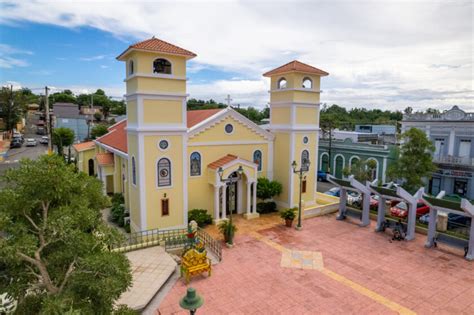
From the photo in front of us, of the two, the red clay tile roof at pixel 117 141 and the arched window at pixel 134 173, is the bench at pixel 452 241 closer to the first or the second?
the arched window at pixel 134 173

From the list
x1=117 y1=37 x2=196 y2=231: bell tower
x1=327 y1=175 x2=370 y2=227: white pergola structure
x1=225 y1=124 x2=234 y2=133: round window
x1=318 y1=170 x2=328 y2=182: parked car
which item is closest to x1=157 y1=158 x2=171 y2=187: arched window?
x1=117 y1=37 x2=196 y2=231: bell tower

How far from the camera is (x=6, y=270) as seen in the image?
18.3ft

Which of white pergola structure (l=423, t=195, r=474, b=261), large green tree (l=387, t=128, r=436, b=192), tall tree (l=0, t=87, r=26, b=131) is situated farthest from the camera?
tall tree (l=0, t=87, r=26, b=131)

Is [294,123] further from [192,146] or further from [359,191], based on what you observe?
[192,146]

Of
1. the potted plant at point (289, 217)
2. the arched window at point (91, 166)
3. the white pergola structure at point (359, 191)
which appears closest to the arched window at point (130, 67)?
the potted plant at point (289, 217)

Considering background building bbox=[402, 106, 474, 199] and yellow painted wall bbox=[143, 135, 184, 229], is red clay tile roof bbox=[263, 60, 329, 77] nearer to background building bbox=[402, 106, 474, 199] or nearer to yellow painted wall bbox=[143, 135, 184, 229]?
yellow painted wall bbox=[143, 135, 184, 229]

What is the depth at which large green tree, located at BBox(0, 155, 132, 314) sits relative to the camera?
5.45 meters

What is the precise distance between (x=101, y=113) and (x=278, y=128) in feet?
223

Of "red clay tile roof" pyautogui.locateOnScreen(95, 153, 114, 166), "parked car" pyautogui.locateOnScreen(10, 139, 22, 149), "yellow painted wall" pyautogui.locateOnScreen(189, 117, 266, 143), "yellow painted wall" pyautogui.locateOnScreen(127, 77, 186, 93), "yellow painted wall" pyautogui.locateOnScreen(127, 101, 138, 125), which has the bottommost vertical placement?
"parked car" pyautogui.locateOnScreen(10, 139, 22, 149)

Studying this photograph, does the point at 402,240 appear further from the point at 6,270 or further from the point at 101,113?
the point at 101,113

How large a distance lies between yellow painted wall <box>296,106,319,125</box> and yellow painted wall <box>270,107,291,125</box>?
0.57m

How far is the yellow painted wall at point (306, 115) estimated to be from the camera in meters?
19.5

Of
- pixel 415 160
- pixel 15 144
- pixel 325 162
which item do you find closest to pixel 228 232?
pixel 415 160

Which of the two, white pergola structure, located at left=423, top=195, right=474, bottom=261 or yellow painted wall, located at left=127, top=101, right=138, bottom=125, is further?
yellow painted wall, located at left=127, top=101, right=138, bottom=125
